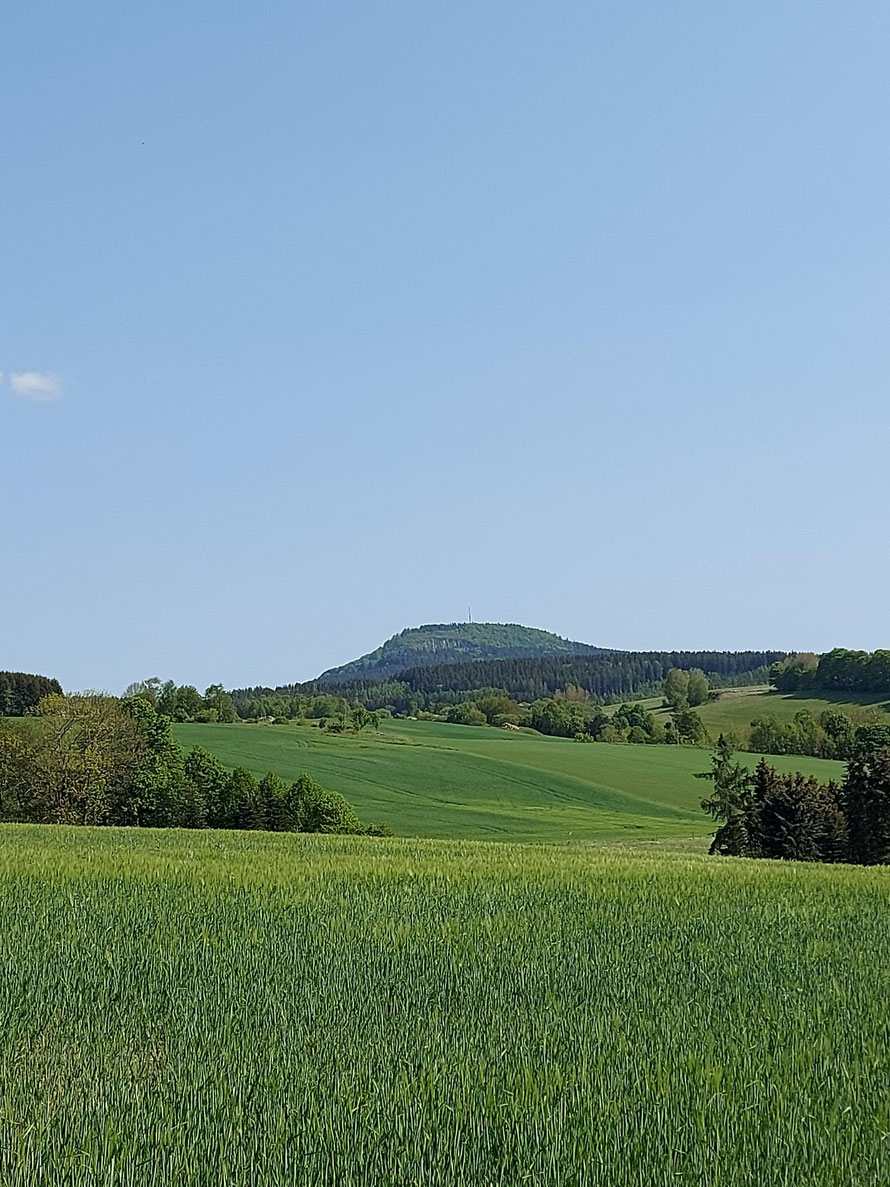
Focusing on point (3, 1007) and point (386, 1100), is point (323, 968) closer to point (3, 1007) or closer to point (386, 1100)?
point (3, 1007)

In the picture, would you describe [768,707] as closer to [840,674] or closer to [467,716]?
[840,674]

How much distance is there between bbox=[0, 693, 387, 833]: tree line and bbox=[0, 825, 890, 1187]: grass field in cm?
4632

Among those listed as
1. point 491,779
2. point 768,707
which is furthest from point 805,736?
point 491,779

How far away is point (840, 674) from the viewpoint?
15688 cm

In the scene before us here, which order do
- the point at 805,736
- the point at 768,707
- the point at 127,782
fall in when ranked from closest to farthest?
the point at 127,782, the point at 805,736, the point at 768,707

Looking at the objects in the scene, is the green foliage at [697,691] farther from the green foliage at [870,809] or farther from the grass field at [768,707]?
the green foliage at [870,809]

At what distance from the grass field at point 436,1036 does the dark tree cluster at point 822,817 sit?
39270 millimetres

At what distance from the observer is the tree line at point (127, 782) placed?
6094cm

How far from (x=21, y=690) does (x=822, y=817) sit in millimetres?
A: 79849

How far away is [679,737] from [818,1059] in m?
133

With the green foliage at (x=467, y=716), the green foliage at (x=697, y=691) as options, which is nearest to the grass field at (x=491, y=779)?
the green foliage at (x=467, y=716)

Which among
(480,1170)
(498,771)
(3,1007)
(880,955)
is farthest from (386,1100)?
(498,771)

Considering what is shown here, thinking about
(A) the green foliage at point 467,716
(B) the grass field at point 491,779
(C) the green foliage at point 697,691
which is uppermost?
(C) the green foliage at point 697,691

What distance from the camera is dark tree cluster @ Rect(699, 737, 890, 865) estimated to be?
177 feet
